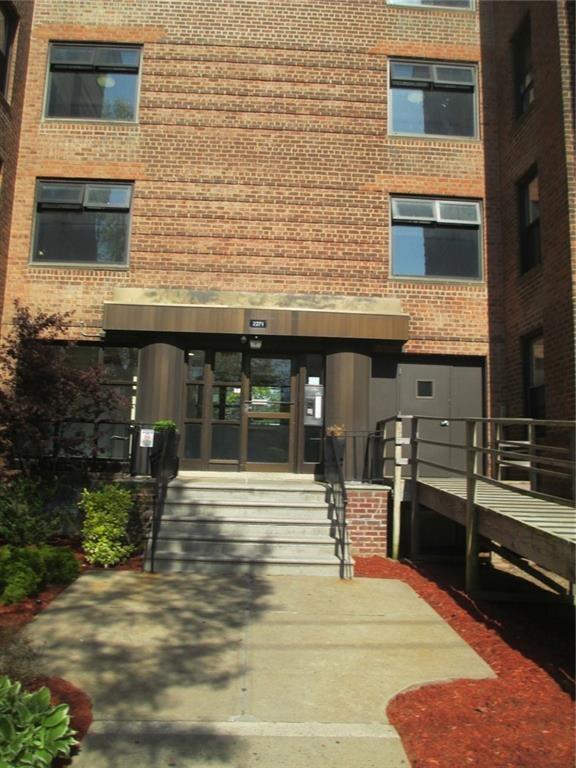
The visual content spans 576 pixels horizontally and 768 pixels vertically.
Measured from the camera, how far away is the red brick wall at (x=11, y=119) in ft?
32.1

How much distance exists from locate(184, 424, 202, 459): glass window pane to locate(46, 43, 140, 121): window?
5.92m

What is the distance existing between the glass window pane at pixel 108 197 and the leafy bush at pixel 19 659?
773 cm

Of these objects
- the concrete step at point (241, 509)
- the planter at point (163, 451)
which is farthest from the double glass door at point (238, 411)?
the concrete step at point (241, 509)

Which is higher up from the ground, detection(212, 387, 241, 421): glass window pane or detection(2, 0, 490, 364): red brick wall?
detection(2, 0, 490, 364): red brick wall

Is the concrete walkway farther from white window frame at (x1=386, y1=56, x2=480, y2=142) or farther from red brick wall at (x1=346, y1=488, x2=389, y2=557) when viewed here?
white window frame at (x1=386, y1=56, x2=480, y2=142)

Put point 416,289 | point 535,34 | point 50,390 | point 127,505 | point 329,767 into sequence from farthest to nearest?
1. point 416,289
2. point 535,34
3. point 50,390
4. point 127,505
5. point 329,767

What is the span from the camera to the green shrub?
235 inches

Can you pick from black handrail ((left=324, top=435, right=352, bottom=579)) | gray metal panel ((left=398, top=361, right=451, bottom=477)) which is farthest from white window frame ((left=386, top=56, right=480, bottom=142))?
black handrail ((left=324, top=435, right=352, bottom=579))

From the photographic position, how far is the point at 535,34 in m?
9.48

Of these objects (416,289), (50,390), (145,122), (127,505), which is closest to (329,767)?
(127,505)

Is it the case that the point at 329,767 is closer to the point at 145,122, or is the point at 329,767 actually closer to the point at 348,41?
the point at 145,122

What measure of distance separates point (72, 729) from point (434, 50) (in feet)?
39.0

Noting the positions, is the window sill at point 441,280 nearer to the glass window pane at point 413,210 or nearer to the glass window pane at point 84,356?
the glass window pane at point 413,210

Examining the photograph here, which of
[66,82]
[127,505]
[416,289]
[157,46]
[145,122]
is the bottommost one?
[127,505]
